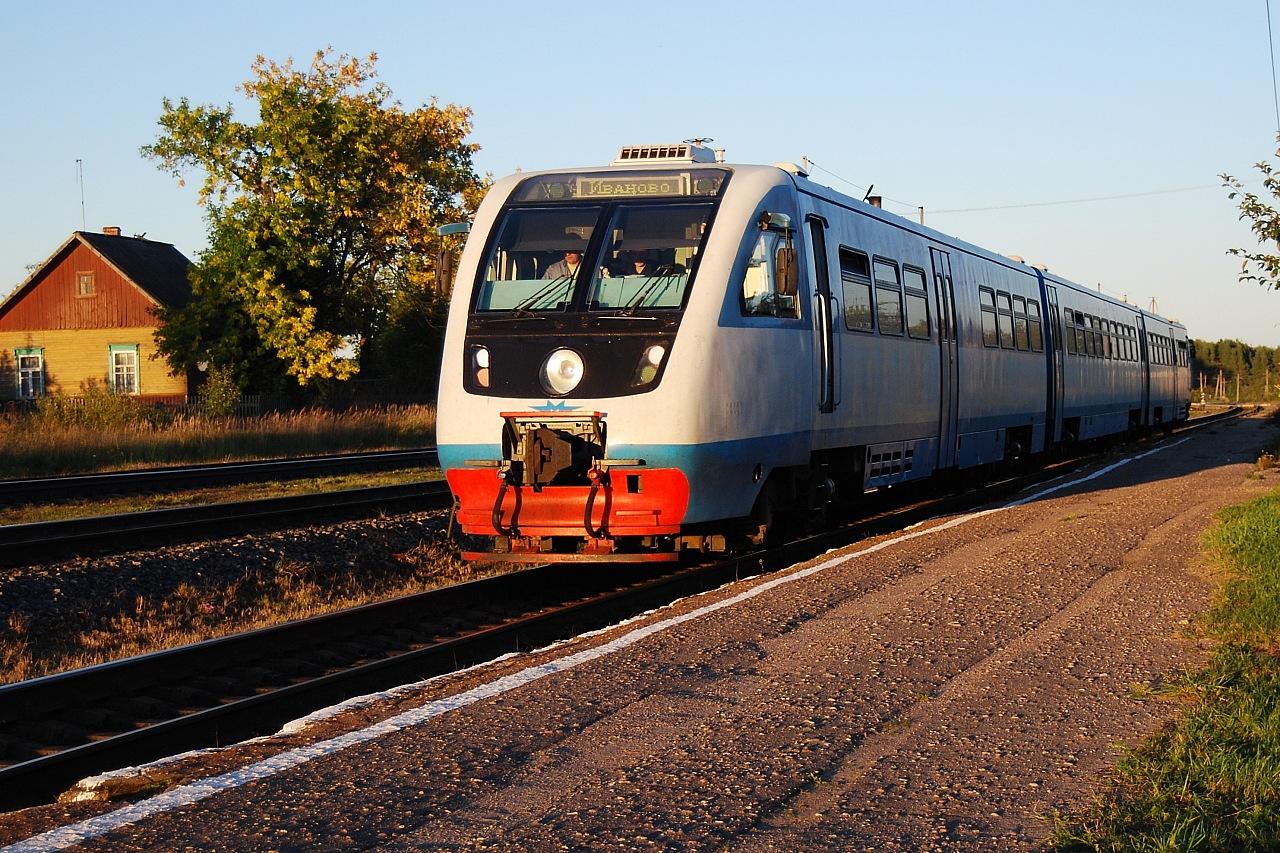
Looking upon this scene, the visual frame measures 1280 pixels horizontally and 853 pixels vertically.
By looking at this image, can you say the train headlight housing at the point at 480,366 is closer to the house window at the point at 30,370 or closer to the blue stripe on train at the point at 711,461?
the blue stripe on train at the point at 711,461

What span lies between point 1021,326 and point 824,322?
10378mm

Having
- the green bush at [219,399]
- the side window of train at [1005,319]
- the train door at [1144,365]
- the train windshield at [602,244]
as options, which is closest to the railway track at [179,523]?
the train windshield at [602,244]

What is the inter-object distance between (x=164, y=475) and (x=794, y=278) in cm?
1237

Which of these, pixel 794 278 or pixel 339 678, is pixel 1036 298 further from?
pixel 339 678

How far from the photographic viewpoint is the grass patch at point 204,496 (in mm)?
16438

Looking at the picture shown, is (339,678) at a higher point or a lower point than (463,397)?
lower

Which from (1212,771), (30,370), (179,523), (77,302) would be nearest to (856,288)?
(179,523)

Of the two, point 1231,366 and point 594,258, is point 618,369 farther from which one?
point 1231,366

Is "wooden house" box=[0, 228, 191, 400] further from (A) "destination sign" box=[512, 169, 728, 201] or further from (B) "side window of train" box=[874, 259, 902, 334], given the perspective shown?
(A) "destination sign" box=[512, 169, 728, 201]

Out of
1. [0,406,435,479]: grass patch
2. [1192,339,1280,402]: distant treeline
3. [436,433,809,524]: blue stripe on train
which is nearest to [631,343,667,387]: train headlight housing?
[436,433,809,524]: blue stripe on train

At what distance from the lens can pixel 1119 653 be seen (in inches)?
297

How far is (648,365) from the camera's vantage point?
34.6 ft

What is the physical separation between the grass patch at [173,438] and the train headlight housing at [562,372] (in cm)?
1607

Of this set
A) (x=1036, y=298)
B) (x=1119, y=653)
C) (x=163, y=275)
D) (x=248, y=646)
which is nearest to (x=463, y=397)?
(x=248, y=646)
